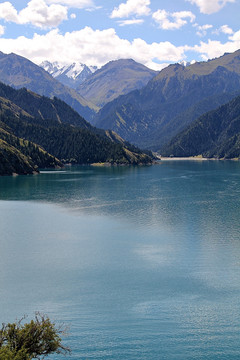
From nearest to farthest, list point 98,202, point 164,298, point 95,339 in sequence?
1. point 95,339
2. point 164,298
3. point 98,202

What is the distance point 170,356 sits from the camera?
1721 inches

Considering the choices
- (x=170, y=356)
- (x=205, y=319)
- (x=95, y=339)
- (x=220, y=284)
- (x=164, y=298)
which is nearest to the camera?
(x=170, y=356)

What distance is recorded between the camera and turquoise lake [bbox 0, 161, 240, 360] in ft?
154

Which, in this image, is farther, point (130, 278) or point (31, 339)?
point (130, 278)

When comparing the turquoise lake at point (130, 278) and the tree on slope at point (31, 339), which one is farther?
the turquoise lake at point (130, 278)

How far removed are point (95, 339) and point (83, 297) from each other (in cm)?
1289

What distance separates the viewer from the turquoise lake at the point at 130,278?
47.1 meters

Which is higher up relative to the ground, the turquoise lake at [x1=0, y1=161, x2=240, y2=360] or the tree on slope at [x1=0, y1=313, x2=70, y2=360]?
the tree on slope at [x1=0, y1=313, x2=70, y2=360]

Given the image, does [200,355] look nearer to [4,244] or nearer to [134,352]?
[134,352]

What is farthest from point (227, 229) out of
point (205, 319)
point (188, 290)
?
point (205, 319)

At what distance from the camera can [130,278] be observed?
68.6 m

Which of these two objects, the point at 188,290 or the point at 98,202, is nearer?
the point at 188,290

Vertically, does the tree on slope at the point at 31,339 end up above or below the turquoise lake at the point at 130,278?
above

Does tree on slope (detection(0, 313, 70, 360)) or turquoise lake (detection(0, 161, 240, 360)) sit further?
turquoise lake (detection(0, 161, 240, 360))
